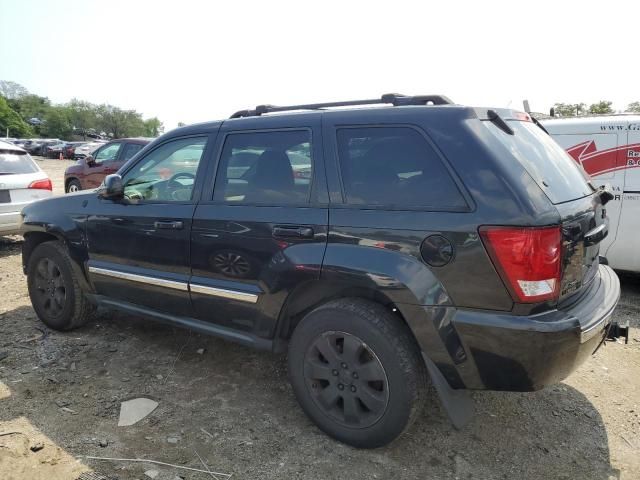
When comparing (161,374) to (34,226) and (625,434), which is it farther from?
(625,434)

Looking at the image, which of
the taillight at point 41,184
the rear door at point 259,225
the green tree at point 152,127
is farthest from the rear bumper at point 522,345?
the green tree at point 152,127

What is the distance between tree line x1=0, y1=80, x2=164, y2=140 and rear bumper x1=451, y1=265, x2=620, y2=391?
8576cm

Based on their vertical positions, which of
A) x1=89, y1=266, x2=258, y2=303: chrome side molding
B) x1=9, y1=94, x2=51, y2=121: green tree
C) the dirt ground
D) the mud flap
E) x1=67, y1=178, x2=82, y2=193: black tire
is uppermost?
x1=9, y1=94, x2=51, y2=121: green tree

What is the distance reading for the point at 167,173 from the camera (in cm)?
361

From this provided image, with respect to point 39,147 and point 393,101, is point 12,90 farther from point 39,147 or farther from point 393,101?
point 393,101

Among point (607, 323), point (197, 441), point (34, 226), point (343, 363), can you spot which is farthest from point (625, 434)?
point (34, 226)

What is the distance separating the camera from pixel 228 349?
4.07m

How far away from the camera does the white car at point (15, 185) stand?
6738mm

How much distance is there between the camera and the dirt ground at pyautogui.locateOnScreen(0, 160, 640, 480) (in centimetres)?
264

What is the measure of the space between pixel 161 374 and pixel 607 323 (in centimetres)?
298

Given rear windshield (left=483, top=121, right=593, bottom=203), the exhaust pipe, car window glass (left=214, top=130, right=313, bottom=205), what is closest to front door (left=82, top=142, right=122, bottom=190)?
car window glass (left=214, top=130, right=313, bottom=205)

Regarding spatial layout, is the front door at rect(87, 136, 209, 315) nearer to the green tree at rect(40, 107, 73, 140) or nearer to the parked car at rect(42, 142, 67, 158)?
the parked car at rect(42, 142, 67, 158)

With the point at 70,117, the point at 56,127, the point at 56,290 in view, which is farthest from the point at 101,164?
the point at 70,117

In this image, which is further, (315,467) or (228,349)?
(228,349)
